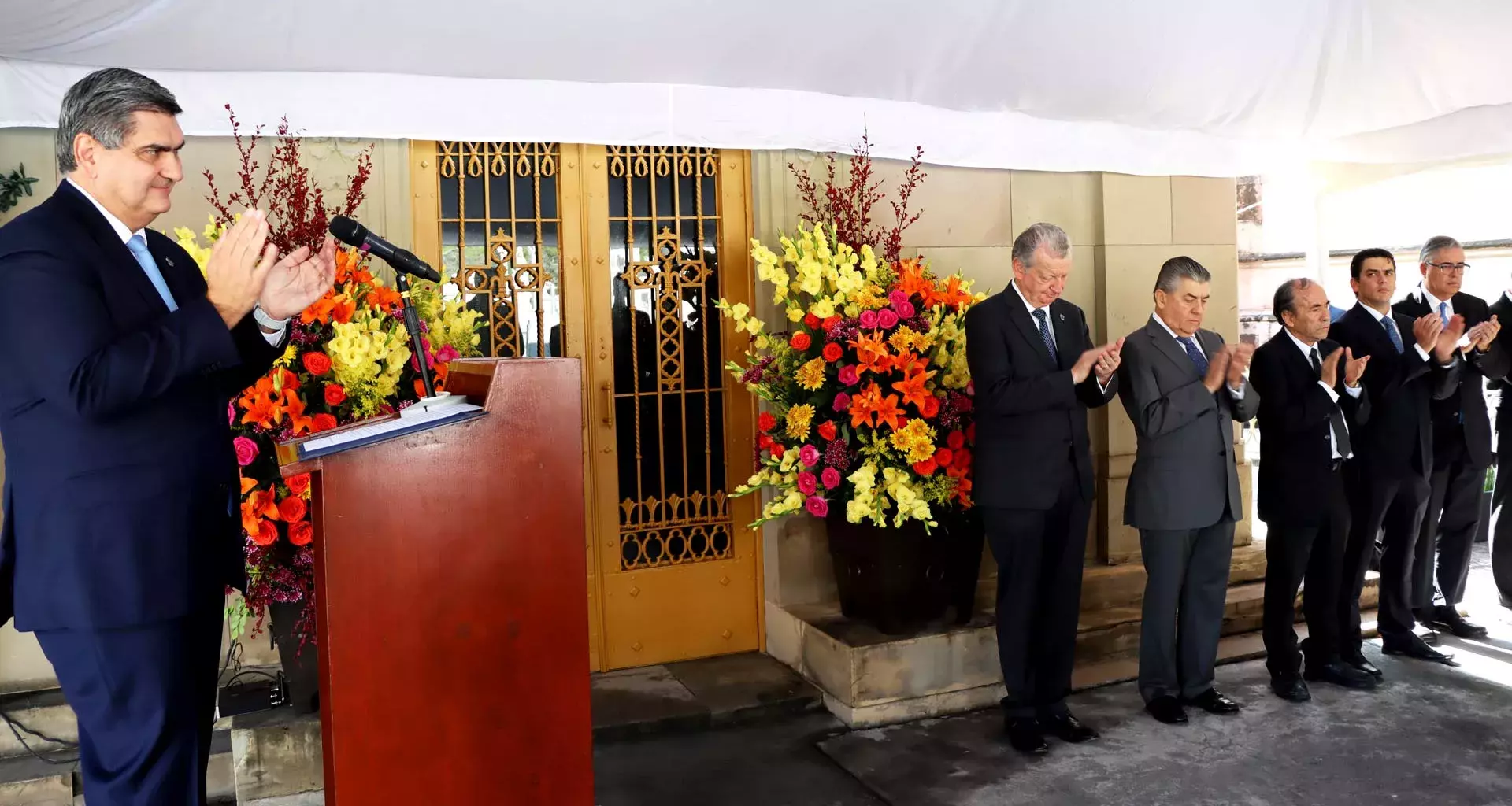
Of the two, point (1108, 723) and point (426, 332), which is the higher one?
point (426, 332)

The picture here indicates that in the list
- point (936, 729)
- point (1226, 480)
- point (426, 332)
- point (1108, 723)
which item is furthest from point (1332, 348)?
point (426, 332)

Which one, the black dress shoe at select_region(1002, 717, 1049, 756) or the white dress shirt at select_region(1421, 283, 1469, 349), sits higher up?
the white dress shirt at select_region(1421, 283, 1469, 349)

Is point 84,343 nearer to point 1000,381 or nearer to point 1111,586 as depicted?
point 1000,381

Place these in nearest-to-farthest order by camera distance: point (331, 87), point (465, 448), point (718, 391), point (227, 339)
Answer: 1. point (227, 339)
2. point (465, 448)
3. point (331, 87)
4. point (718, 391)

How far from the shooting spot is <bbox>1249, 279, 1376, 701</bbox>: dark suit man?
4047 mm

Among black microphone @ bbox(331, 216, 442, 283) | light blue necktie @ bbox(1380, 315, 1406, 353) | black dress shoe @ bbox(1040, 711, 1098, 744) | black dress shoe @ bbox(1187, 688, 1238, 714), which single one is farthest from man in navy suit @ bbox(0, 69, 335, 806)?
light blue necktie @ bbox(1380, 315, 1406, 353)

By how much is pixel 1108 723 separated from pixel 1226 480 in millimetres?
930

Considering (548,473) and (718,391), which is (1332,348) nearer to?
(718,391)

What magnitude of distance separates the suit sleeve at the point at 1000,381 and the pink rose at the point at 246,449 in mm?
2173

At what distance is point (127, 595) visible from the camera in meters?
1.84

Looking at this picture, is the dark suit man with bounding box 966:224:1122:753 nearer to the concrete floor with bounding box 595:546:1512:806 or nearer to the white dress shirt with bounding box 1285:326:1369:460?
the concrete floor with bounding box 595:546:1512:806

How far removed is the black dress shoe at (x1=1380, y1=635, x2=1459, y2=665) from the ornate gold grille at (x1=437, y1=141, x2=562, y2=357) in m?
3.58

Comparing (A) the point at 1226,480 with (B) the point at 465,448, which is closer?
(B) the point at 465,448

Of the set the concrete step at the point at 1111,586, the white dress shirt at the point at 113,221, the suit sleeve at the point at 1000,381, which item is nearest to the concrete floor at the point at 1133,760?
the concrete step at the point at 1111,586
